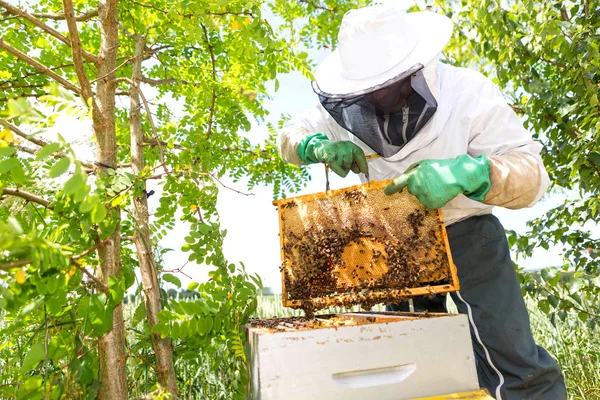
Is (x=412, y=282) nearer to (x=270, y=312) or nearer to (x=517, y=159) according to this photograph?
(x=517, y=159)

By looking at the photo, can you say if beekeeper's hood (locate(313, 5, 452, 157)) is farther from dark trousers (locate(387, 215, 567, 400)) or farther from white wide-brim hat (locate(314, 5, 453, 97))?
dark trousers (locate(387, 215, 567, 400))

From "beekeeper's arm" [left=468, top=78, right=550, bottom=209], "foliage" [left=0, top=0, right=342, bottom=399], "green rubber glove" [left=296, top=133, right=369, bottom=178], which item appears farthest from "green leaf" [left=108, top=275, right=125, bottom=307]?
"beekeeper's arm" [left=468, top=78, right=550, bottom=209]

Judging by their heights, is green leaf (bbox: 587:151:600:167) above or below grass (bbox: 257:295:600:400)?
above

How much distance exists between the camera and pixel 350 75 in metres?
2.56

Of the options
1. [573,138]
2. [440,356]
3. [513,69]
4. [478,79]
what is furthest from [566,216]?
[440,356]

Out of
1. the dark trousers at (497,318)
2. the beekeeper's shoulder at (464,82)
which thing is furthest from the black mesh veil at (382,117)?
the dark trousers at (497,318)

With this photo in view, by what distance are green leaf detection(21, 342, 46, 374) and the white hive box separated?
32.5 inches

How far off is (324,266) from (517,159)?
1.13 metres

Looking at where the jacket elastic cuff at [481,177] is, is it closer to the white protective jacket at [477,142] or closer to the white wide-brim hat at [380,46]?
the white protective jacket at [477,142]

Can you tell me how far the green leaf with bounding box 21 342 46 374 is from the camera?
67.3 inches

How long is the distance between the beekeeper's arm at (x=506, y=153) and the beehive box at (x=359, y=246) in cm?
35

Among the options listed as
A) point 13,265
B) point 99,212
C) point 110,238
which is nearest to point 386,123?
point 110,238

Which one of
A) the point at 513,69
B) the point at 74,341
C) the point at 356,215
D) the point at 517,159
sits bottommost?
the point at 74,341

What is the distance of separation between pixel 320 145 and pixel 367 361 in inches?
58.1
